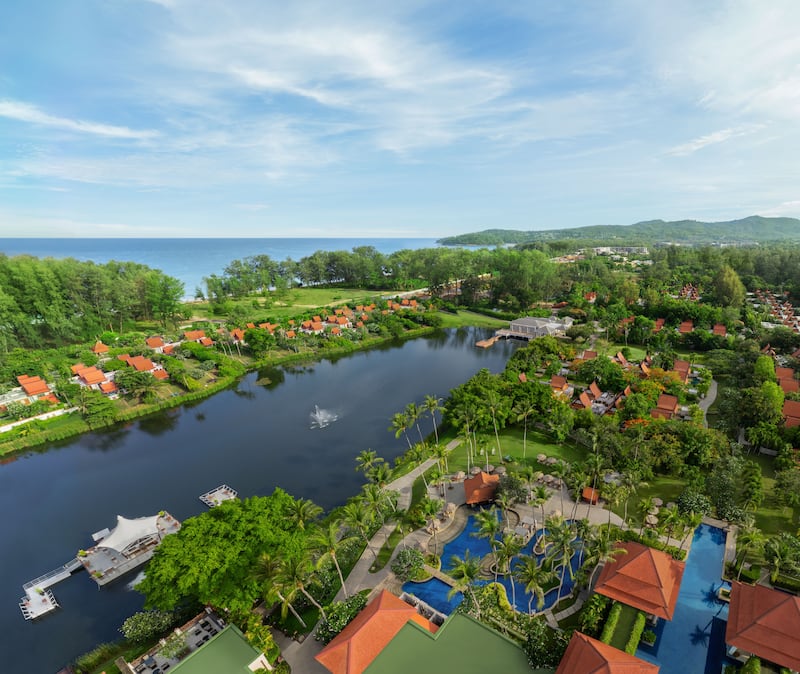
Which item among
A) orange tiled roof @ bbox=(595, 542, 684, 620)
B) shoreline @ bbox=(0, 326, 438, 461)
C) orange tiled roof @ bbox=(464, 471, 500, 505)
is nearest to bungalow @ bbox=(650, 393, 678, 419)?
orange tiled roof @ bbox=(464, 471, 500, 505)

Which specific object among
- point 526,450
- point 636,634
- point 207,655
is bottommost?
point 636,634

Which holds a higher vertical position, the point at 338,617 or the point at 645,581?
the point at 645,581

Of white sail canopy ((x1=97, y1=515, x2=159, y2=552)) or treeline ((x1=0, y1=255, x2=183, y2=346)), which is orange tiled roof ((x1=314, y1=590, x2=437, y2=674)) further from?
treeline ((x1=0, y1=255, x2=183, y2=346))

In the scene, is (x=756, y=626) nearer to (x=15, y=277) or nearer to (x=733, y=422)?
(x=733, y=422)

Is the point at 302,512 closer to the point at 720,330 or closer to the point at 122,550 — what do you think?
the point at 122,550

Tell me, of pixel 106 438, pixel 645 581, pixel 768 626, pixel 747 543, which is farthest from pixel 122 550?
pixel 747 543

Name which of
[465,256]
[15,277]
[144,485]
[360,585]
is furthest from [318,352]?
[465,256]
